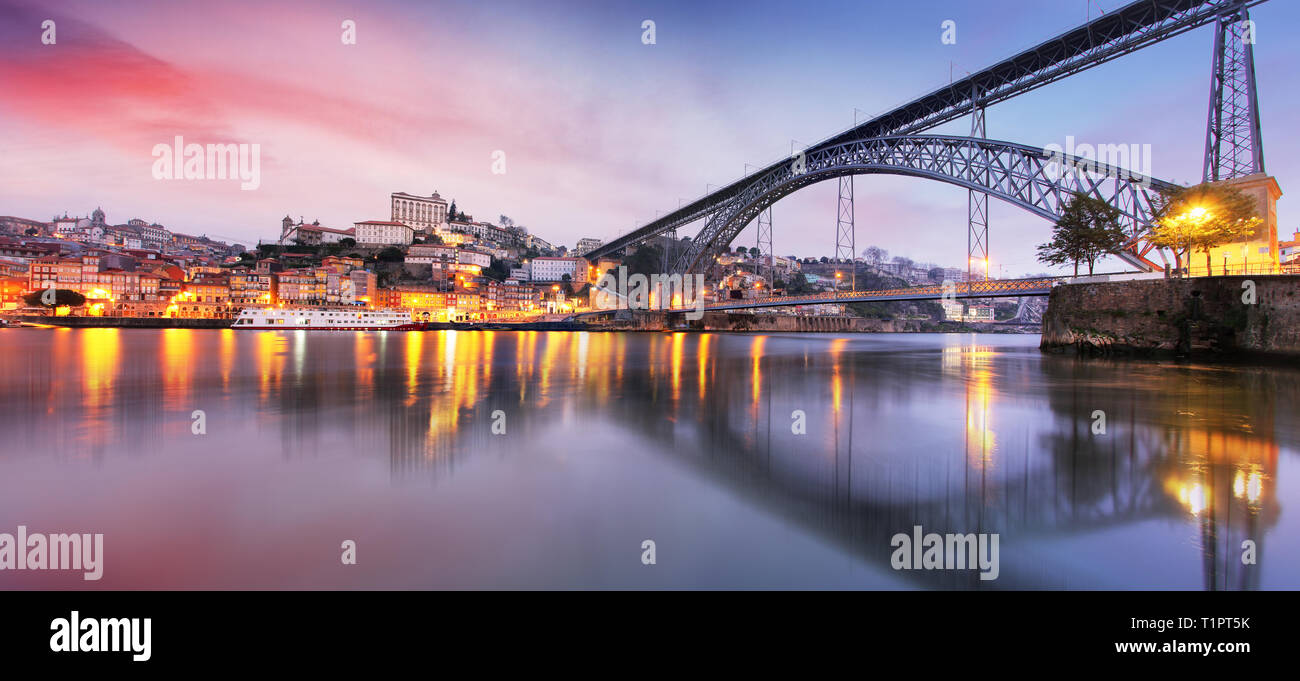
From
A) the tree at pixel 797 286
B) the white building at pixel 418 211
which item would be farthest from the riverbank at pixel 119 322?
the tree at pixel 797 286

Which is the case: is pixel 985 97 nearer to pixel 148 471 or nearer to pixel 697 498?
pixel 697 498

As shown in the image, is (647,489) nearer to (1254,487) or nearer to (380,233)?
(1254,487)

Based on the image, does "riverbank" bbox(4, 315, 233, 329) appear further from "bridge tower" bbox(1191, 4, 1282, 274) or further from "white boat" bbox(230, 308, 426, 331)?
"bridge tower" bbox(1191, 4, 1282, 274)

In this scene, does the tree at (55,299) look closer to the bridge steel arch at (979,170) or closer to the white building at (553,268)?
the white building at (553,268)

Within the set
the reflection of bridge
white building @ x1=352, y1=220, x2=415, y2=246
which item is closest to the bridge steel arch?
the reflection of bridge

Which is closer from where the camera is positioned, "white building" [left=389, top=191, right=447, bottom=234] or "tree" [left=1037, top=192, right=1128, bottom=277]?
"tree" [left=1037, top=192, right=1128, bottom=277]

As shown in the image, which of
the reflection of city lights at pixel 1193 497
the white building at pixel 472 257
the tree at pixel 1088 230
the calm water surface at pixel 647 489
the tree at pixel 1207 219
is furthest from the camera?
the white building at pixel 472 257
